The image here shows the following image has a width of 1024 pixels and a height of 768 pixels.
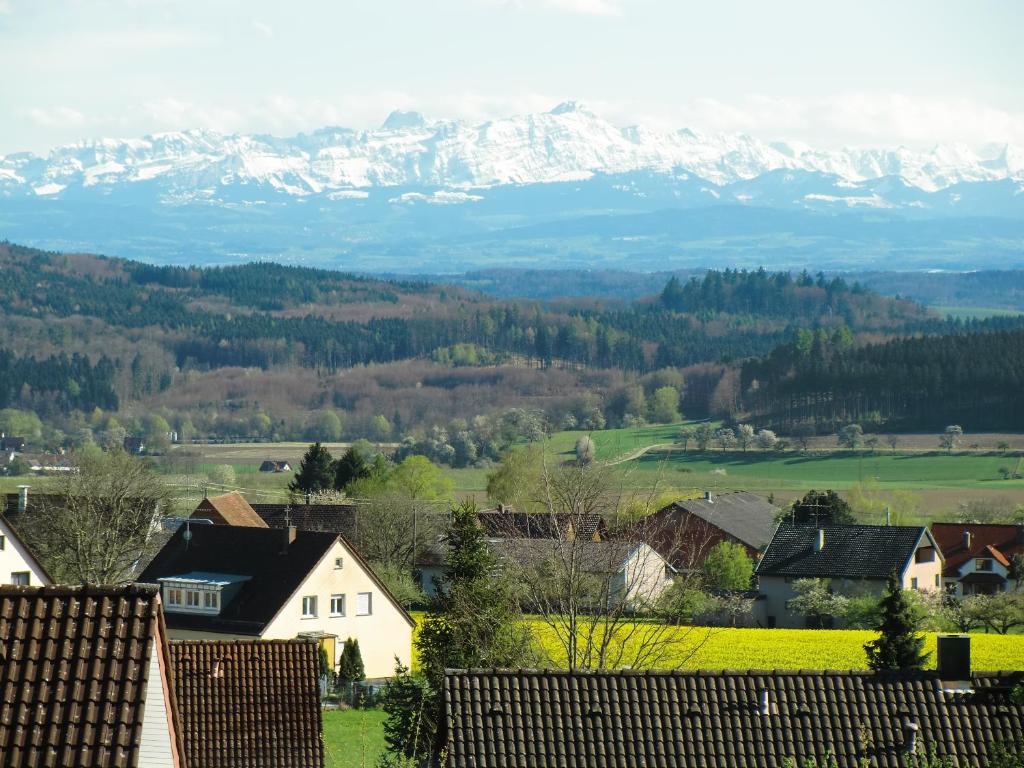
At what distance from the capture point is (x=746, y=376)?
534 feet

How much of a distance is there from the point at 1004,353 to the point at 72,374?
344 feet

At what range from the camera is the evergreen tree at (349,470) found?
77250 millimetres

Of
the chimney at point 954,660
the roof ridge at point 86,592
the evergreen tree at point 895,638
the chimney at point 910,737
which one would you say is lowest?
the evergreen tree at point 895,638

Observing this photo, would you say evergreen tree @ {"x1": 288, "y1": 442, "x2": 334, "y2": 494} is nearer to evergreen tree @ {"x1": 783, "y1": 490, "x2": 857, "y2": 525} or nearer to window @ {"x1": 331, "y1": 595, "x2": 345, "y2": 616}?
evergreen tree @ {"x1": 783, "y1": 490, "x2": 857, "y2": 525}

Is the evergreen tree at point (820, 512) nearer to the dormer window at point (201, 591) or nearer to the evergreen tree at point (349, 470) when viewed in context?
the evergreen tree at point (349, 470)

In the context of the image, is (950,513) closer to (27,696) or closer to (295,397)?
(27,696)

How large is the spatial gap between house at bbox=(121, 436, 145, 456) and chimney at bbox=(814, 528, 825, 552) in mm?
84121

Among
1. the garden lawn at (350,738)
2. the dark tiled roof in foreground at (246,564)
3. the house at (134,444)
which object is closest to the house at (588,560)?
the garden lawn at (350,738)

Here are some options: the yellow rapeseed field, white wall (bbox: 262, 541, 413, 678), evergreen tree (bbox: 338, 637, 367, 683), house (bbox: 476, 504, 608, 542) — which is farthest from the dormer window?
the yellow rapeseed field

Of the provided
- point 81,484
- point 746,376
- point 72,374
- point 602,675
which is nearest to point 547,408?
point 746,376

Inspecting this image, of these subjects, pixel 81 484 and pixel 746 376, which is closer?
pixel 81 484

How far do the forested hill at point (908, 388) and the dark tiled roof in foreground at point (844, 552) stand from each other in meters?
73.3

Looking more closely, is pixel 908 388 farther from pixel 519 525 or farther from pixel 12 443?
pixel 519 525

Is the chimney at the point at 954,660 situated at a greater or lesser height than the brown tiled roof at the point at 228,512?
greater
